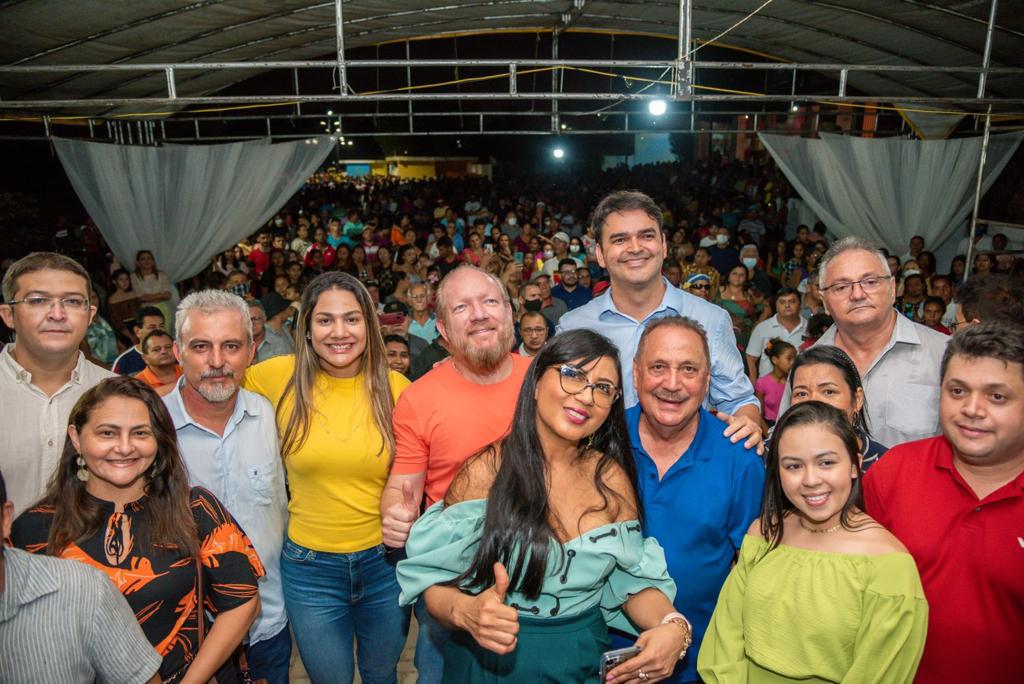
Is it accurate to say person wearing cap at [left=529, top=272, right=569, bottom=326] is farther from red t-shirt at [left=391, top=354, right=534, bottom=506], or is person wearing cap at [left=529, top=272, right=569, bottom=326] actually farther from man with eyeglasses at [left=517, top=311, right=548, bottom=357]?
red t-shirt at [left=391, top=354, right=534, bottom=506]

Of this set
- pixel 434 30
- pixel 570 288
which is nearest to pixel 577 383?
pixel 570 288

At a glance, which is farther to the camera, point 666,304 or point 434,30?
point 434,30

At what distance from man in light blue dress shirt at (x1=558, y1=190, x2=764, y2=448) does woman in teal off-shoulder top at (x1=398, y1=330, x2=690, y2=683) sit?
2.69ft

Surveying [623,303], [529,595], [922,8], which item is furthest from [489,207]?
[529,595]

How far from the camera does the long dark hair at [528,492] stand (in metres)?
1.66

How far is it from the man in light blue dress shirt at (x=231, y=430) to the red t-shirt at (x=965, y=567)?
196 centimetres

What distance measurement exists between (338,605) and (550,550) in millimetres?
1082

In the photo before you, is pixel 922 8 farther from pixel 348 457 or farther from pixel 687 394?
pixel 348 457

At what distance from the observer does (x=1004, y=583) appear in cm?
170

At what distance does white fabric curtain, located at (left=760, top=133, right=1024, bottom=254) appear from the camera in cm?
765

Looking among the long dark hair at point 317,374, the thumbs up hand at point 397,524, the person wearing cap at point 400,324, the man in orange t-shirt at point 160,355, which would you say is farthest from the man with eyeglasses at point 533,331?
the thumbs up hand at point 397,524

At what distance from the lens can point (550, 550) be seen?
1.67 meters

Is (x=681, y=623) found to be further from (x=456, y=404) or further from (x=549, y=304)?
(x=549, y=304)

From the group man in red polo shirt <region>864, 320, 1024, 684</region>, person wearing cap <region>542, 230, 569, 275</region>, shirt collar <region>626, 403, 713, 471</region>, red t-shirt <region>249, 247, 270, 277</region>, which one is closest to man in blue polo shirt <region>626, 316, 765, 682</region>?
shirt collar <region>626, 403, 713, 471</region>
